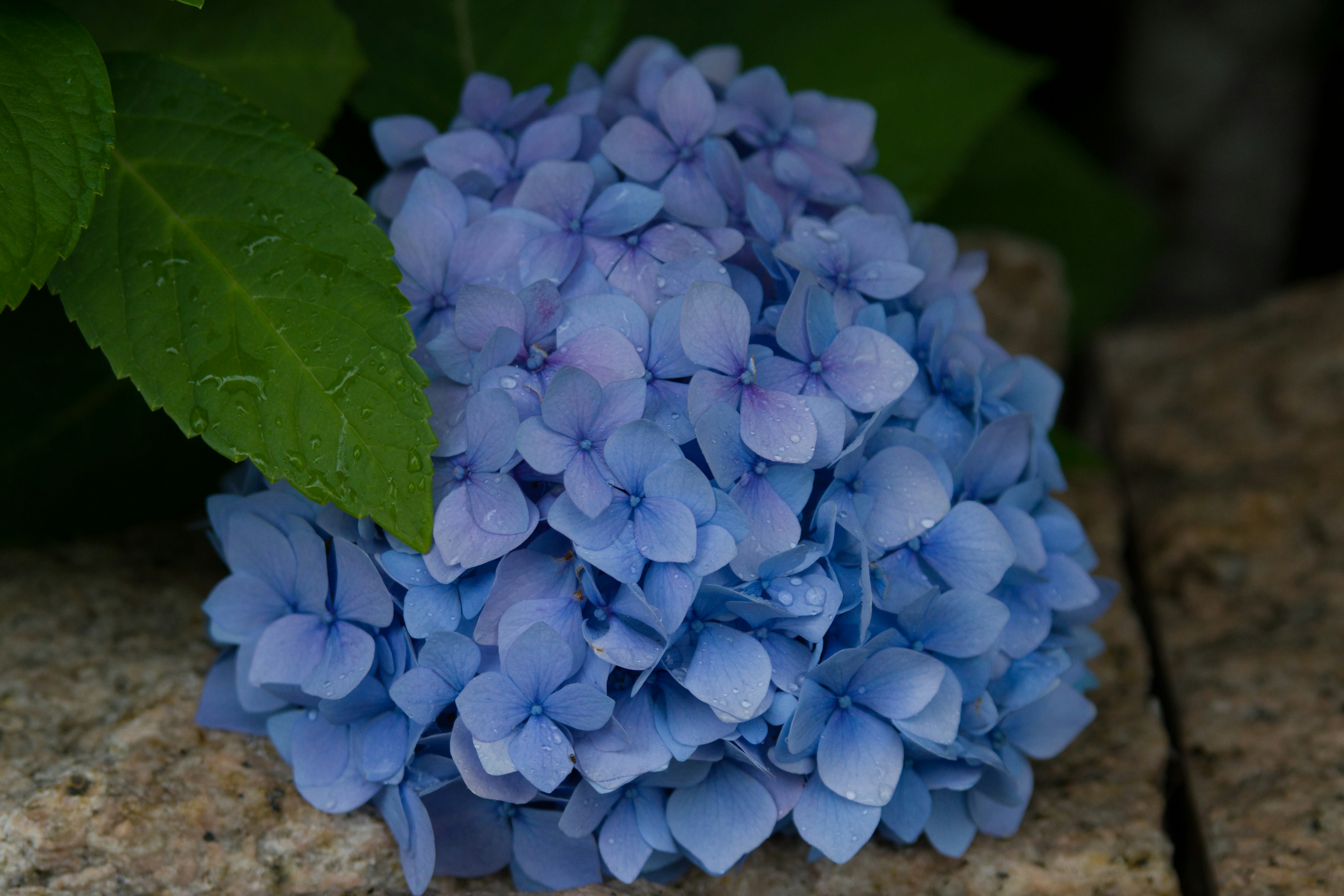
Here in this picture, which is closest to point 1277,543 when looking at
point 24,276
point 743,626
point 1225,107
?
point 743,626

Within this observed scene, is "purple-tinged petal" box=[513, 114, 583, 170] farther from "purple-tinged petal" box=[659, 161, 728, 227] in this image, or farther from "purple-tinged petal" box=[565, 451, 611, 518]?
"purple-tinged petal" box=[565, 451, 611, 518]

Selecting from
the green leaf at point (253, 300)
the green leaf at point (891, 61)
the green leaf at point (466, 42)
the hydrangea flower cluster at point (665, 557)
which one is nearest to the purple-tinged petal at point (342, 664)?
the hydrangea flower cluster at point (665, 557)

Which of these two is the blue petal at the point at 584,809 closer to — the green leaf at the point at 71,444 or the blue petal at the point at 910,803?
A: the blue petal at the point at 910,803

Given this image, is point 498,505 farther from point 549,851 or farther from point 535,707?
point 549,851

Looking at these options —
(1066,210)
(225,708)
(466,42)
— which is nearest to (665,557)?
(225,708)

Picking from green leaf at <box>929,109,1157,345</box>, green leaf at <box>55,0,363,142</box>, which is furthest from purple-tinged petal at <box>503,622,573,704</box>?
green leaf at <box>929,109,1157,345</box>
